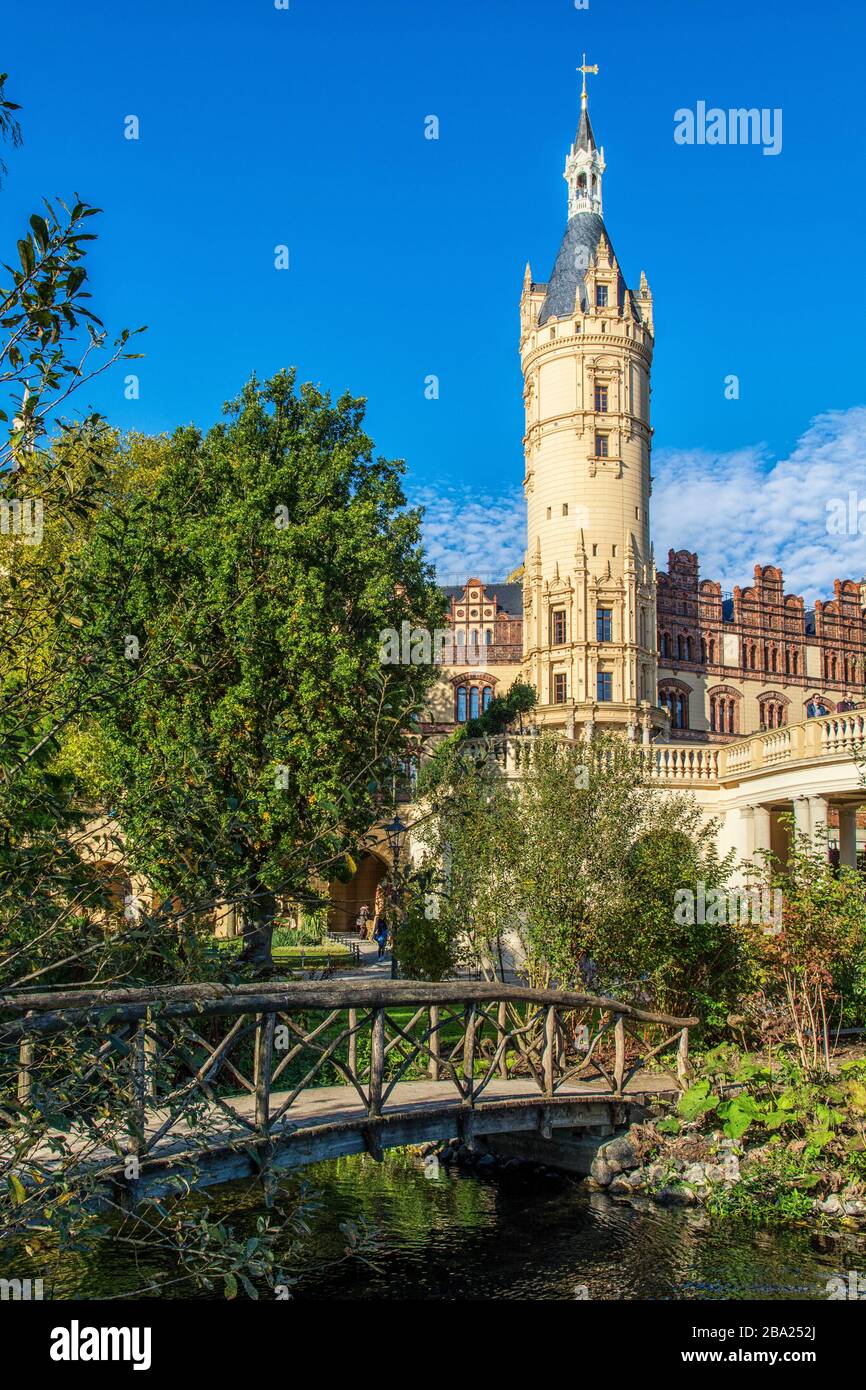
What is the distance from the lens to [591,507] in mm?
47562

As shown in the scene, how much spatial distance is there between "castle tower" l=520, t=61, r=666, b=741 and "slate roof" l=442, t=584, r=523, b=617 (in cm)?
606

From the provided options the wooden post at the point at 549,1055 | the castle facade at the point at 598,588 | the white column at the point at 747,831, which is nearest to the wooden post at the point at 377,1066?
the wooden post at the point at 549,1055

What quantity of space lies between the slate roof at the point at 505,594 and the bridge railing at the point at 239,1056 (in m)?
35.3

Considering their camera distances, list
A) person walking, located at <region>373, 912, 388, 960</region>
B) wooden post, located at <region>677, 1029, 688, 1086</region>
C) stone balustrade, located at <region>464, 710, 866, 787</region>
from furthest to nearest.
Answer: person walking, located at <region>373, 912, 388, 960</region>
stone balustrade, located at <region>464, 710, 866, 787</region>
wooden post, located at <region>677, 1029, 688, 1086</region>

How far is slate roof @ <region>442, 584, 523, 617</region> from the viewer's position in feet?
184

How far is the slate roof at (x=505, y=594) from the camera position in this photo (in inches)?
2206

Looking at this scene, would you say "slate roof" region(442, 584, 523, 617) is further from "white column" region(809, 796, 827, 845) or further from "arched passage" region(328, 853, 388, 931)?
"white column" region(809, 796, 827, 845)

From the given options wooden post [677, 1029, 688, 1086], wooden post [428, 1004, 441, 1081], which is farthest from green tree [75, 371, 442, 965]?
wooden post [677, 1029, 688, 1086]

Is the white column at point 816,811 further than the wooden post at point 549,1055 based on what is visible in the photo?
Yes

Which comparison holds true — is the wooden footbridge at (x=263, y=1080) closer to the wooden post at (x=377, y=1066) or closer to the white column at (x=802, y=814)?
the wooden post at (x=377, y=1066)

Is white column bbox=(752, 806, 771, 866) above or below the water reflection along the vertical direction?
above

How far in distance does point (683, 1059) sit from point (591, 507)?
34277 mm

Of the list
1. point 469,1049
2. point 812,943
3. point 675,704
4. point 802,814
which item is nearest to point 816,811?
point 802,814

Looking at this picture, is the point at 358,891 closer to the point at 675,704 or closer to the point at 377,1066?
the point at 675,704
